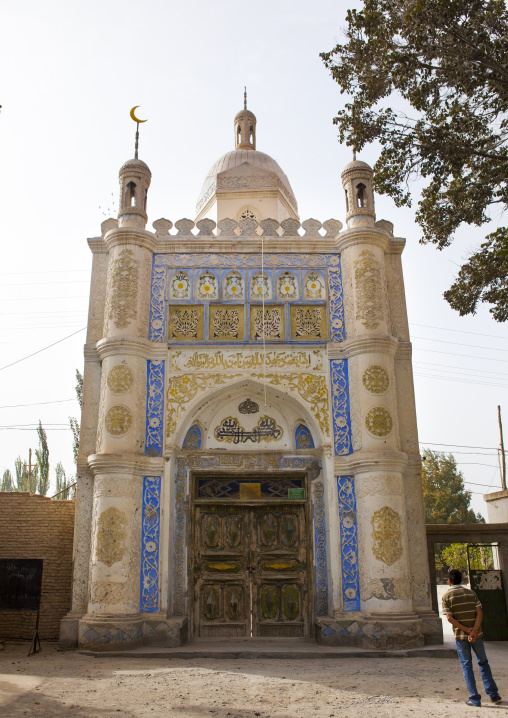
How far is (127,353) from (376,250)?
4921mm

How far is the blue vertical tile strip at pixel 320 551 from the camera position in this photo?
10.7m

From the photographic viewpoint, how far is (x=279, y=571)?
1114cm

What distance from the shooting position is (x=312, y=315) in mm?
11883

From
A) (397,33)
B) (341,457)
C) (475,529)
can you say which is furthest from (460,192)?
(475,529)

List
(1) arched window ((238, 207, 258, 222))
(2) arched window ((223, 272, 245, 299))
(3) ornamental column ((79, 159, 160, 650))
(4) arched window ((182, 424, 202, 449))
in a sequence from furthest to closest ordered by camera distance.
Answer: (1) arched window ((238, 207, 258, 222))
(2) arched window ((223, 272, 245, 299))
(4) arched window ((182, 424, 202, 449))
(3) ornamental column ((79, 159, 160, 650))

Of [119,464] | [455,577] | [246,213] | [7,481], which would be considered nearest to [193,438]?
[119,464]

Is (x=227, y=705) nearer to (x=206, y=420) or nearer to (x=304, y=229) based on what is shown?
(x=206, y=420)

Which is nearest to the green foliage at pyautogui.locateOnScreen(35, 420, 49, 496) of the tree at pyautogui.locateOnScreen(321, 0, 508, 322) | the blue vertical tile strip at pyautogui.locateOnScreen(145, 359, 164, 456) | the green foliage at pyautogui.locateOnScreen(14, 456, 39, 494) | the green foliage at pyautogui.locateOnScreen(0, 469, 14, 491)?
the green foliage at pyautogui.locateOnScreen(14, 456, 39, 494)

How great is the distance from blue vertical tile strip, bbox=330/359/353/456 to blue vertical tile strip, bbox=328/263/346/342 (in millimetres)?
521

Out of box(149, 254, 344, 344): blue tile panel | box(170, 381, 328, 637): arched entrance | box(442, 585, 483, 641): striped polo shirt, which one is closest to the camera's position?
box(442, 585, 483, 641): striped polo shirt

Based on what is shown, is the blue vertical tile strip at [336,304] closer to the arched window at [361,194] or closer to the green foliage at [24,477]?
the arched window at [361,194]

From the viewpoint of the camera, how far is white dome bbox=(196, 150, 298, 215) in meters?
15.5

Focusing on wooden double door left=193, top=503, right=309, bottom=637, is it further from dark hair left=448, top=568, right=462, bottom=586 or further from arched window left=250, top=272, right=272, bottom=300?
dark hair left=448, top=568, right=462, bottom=586

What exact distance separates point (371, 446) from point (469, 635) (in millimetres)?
4641
